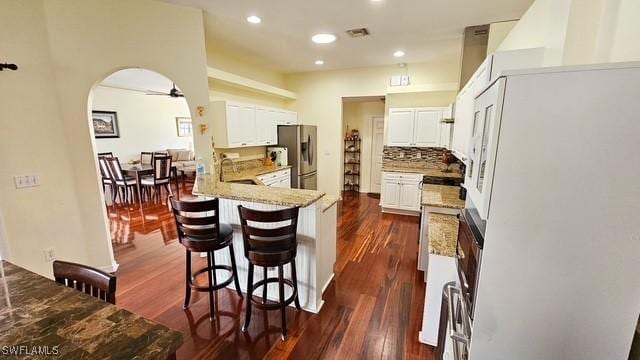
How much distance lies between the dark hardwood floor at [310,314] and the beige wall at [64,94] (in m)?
0.70

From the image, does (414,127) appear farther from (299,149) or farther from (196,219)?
(196,219)

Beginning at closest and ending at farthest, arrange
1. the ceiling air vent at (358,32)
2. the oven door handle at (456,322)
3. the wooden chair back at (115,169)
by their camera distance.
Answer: the oven door handle at (456,322) → the ceiling air vent at (358,32) → the wooden chair back at (115,169)

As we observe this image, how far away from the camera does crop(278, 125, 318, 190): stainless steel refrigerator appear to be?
534 centimetres

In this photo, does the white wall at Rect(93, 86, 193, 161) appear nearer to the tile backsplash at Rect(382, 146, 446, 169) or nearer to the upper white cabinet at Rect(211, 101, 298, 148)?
the upper white cabinet at Rect(211, 101, 298, 148)

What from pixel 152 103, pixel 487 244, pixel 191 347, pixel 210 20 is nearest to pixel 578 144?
pixel 487 244

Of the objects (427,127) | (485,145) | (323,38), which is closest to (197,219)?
(485,145)

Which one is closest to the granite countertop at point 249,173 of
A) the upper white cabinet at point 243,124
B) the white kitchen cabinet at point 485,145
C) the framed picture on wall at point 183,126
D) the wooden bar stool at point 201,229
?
the upper white cabinet at point 243,124

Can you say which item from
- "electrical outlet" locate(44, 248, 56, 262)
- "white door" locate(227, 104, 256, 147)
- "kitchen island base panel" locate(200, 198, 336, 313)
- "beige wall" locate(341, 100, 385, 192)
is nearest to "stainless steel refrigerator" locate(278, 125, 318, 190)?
"white door" locate(227, 104, 256, 147)

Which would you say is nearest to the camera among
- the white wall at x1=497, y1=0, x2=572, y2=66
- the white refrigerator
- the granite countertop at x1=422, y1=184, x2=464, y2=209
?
the white refrigerator

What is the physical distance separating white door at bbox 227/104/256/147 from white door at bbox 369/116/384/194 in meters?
3.43

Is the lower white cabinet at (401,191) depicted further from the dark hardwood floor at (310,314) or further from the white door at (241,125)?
the white door at (241,125)

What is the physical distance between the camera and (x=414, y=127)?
16.4 ft

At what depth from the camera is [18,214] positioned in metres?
2.31

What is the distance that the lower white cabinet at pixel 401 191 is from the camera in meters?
4.93
